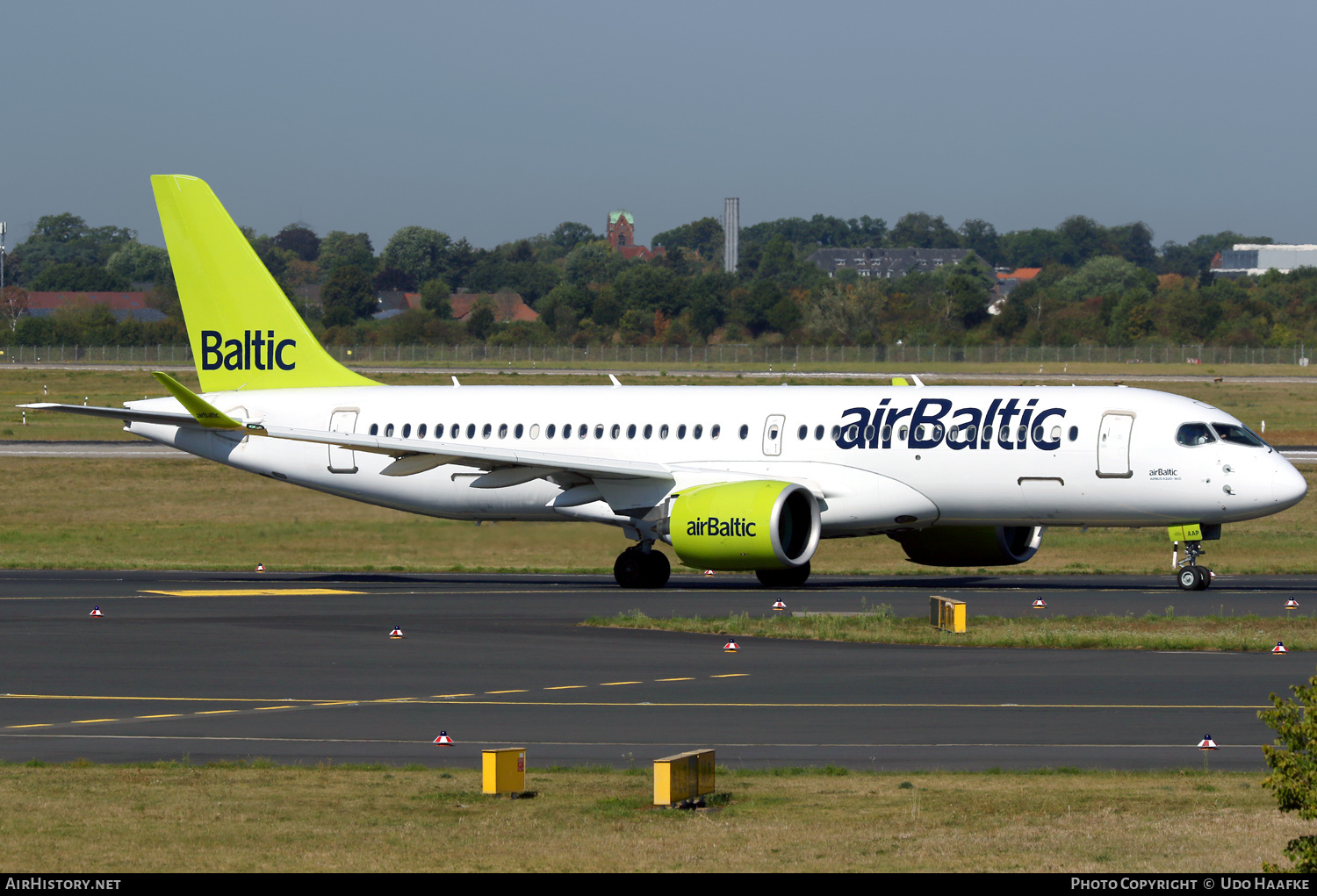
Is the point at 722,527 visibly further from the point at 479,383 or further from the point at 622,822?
the point at 479,383

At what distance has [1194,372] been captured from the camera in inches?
4685

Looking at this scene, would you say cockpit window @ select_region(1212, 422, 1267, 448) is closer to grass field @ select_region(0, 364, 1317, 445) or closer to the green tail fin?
the green tail fin

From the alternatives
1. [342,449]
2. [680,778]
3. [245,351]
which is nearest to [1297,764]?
[680,778]

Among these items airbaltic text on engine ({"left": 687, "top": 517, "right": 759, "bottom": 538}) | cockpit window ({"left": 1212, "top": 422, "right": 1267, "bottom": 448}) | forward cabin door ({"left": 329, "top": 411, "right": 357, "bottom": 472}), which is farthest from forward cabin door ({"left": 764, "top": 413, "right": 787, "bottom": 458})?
forward cabin door ({"left": 329, "top": 411, "right": 357, "bottom": 472})

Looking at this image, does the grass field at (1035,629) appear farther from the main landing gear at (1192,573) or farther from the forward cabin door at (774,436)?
the forward cabin door at (774,436)

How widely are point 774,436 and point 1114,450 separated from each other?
24.1ft

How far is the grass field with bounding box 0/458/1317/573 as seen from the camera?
42281 millimetres

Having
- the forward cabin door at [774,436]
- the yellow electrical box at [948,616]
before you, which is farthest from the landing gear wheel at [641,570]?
the yellow electrical box at [948,616]

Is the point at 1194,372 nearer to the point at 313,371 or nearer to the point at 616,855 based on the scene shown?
→ the point at 313,371

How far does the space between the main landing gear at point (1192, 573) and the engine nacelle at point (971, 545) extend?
354cm

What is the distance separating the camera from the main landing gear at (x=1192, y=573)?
3625 cm

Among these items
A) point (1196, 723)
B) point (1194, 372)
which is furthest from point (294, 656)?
point (1194, 372)

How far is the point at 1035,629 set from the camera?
29062 millimetres

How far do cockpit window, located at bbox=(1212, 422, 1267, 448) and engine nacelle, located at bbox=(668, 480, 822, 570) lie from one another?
8424 mm
